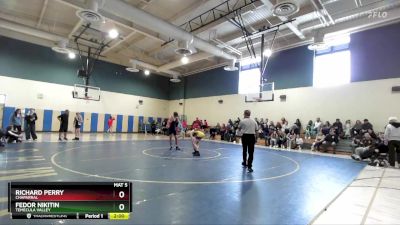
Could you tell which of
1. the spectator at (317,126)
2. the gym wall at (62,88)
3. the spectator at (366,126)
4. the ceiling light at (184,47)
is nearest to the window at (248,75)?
the spectator at (317,126)

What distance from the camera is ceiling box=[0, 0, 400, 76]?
10.8 metres

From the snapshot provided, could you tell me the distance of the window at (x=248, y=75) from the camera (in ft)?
58.1

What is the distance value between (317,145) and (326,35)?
6077 millimetres

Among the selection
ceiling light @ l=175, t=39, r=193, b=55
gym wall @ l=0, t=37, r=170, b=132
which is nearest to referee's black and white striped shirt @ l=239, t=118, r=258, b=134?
ceiling light @ l=175, t=39, r=193, b=55

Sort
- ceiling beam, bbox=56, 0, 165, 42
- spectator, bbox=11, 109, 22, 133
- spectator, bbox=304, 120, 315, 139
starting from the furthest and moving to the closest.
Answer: spectator, bbox=304, 120, 315, 139 → spectator, bbox=11, 109, 22, 133 → ceiling beam, bbox=56, 0, 165, 42

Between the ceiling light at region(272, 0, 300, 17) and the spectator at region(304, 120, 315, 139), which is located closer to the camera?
the ceiling light at region(272, 0, 300, 17)

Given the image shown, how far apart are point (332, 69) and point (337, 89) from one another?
1.35 metres

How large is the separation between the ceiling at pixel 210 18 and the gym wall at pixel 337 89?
911 millimetres

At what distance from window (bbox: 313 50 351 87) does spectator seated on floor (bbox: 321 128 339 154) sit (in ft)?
10.8

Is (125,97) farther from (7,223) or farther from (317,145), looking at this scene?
(7,223)

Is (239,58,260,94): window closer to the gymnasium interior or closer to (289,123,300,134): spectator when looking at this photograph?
the gymnasium interior

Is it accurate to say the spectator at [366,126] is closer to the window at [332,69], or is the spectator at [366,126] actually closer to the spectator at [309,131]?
the spectator at [309,131]

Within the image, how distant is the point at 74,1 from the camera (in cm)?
1055

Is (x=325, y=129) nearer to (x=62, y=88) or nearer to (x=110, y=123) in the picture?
(x=110, y=123)
